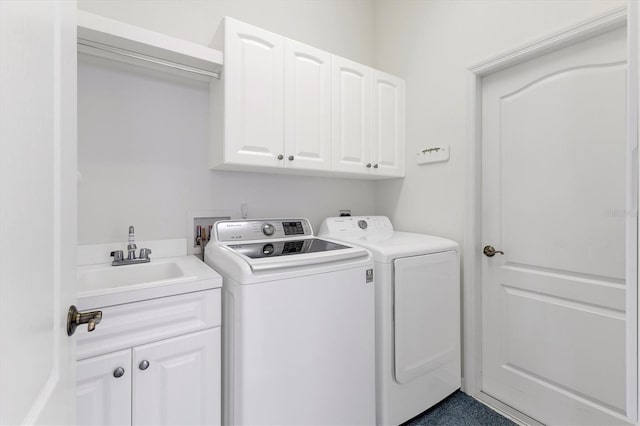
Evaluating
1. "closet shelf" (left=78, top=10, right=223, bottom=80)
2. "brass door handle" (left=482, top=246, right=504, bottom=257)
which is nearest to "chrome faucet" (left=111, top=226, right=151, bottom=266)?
"closet shelf" (left=78, top=10, right=223, bottom=80)

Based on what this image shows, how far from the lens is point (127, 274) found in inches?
58.5

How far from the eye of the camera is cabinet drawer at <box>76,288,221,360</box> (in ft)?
3.48

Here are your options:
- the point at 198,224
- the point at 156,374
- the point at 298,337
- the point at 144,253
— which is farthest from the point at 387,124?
the point at 156,374

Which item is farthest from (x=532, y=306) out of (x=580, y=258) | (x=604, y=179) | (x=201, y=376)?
(x=201, y=376)

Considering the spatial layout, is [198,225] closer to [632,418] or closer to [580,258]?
[632,418]

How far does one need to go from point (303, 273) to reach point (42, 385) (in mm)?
973

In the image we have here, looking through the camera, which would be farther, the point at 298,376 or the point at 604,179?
the point at 604,179

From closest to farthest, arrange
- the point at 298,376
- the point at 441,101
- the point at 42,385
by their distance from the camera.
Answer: the point at 42,385
the point at 298,376
the point at 441,101

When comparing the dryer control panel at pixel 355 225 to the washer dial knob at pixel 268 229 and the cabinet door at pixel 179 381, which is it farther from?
the cabinet door at pixel 179 381

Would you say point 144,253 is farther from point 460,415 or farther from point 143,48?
point 460,415

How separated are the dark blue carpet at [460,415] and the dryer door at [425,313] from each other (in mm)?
276

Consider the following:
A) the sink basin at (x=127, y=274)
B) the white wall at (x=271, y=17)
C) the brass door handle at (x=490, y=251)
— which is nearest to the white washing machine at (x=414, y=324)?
the brass door handle at (x=490, y=251)

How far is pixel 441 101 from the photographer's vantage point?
212 centimetres

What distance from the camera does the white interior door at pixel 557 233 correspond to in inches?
56.9
